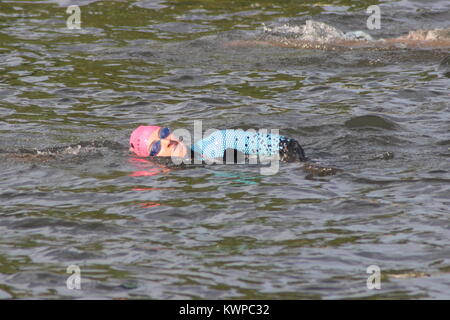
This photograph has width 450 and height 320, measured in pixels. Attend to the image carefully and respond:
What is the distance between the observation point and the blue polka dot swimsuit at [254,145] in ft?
31.4

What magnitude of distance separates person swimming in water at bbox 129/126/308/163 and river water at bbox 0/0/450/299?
A: 6.6 inches

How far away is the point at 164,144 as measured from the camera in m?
9.69

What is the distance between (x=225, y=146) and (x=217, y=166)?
1.07 ft

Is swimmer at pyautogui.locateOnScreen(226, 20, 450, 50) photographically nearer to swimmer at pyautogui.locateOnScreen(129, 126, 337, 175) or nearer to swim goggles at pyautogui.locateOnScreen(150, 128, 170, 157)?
swimmer at pyautogui.locateOnScreen(129, 126, 337, 175)

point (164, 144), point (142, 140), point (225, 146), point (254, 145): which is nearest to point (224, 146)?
point (225, 146)

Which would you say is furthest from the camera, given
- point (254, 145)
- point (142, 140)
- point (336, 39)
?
point (336, 39)

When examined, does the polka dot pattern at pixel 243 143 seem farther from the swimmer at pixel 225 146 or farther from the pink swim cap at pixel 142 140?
the pink swim cap at pixel 142 140

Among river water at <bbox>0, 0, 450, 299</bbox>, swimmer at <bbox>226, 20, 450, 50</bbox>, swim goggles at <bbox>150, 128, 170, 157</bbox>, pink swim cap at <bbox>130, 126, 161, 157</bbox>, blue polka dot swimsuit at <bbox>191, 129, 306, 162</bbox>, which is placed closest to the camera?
river water at <bbox>0, 0, 450, 299</bbox>

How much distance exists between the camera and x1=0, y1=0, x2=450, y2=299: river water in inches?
265

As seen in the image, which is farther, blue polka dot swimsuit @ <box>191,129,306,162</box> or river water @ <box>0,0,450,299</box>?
blue polka dot swimsuit @ <box>191,129,306,162</box>

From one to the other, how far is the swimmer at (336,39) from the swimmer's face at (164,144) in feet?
20.9

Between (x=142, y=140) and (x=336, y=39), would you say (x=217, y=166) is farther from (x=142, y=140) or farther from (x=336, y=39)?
(x=336, y=39)

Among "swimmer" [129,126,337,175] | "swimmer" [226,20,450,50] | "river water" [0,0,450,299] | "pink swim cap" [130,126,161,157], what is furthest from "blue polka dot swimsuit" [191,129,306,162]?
"swimmer" [226,20,450,50]
